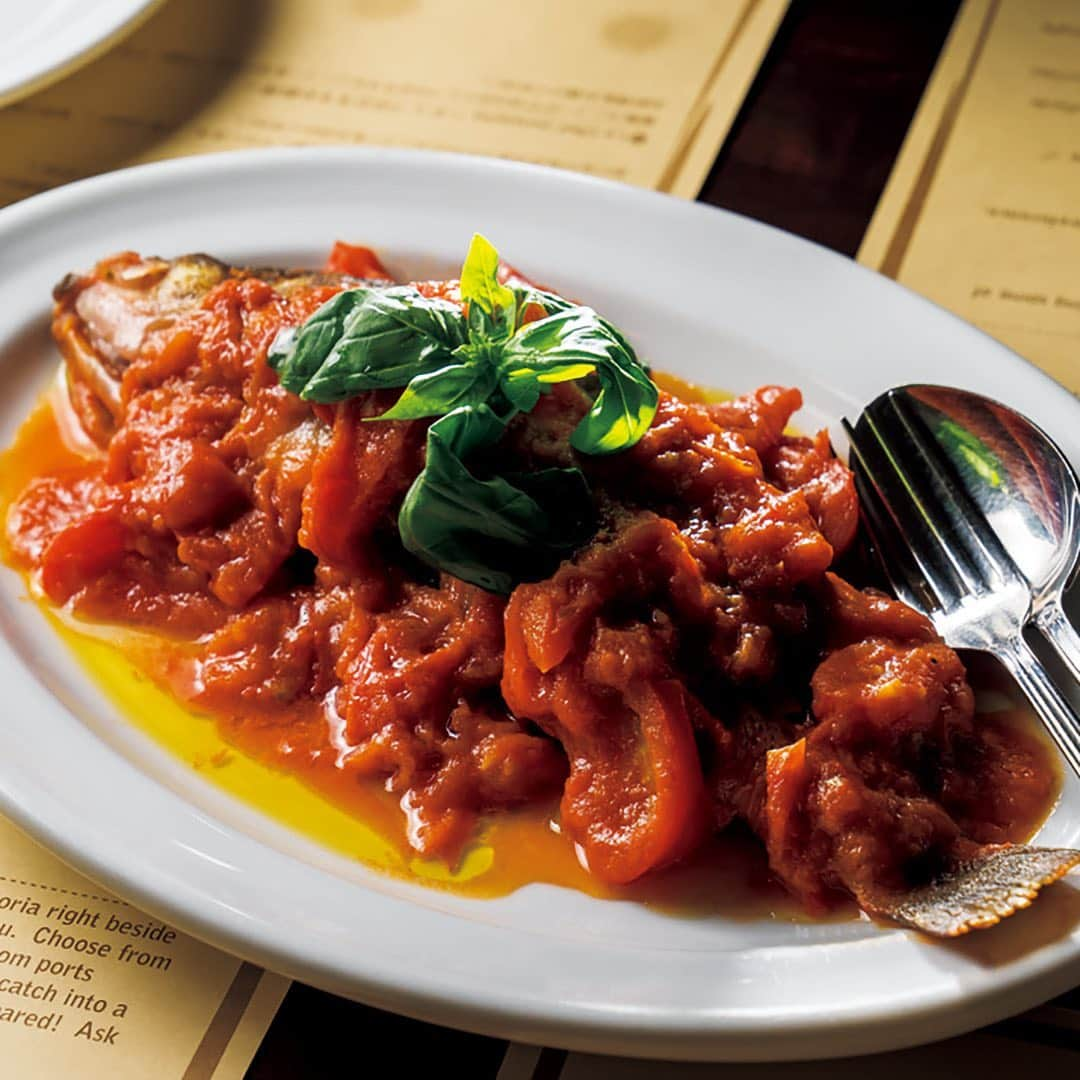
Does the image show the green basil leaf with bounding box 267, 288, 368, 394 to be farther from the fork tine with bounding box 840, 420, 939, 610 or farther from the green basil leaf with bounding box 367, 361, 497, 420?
the fork tine with bounding box 840, 420, 939, 610

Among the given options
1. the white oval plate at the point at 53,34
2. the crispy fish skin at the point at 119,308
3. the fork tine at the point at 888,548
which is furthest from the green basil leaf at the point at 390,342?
the white oval plate at the point at 53,34

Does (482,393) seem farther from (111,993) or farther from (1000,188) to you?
(1000,188)

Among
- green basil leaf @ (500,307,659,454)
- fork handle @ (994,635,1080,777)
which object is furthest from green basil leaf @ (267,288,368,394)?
fork handle @ (994,635,1080,777)

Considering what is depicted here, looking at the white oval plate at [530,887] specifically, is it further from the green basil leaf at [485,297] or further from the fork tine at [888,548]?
the green basil leaf at [485,297]

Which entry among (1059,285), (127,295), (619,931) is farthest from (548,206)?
(619,931)

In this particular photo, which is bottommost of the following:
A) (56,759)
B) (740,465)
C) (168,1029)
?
(168,1029)

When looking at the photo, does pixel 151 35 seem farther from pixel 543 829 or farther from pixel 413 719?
pixel 543 829

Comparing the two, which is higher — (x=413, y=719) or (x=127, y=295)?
(x=127, y=295)
